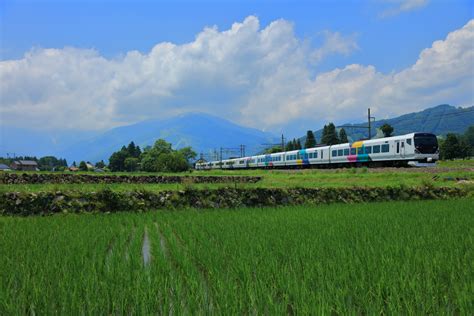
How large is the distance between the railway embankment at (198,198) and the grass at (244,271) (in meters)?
2.75

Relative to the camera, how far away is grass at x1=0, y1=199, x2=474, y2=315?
241 centimetres

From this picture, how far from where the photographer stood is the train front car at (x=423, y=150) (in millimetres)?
21375

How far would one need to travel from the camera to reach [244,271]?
3.11 meters

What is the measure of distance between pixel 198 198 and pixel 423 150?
55.6 feet

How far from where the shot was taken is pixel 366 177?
16391mm

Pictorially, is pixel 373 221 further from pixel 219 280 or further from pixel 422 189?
pixel 422 189

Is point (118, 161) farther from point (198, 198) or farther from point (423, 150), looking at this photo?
point (198, 198)

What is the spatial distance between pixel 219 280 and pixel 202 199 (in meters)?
7.02

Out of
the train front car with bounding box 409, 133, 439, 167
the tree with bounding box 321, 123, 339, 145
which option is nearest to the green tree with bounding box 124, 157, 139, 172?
the tree with bounding box 321, 123, 339, 145

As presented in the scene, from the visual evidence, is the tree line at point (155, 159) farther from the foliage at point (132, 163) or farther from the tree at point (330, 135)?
the tree at point (330, 135)

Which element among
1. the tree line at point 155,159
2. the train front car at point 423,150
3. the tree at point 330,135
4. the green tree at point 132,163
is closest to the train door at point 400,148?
the train front car at point 423,150

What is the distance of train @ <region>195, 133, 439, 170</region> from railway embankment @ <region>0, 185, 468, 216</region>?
9.72 metres

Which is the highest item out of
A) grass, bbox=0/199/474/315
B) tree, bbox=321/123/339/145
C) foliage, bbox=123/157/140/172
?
tree, bbox=321/123/339/145

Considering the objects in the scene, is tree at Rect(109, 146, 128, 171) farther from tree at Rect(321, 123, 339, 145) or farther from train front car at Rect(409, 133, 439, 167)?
train front car at Rect(409, 133, 439, 167)
